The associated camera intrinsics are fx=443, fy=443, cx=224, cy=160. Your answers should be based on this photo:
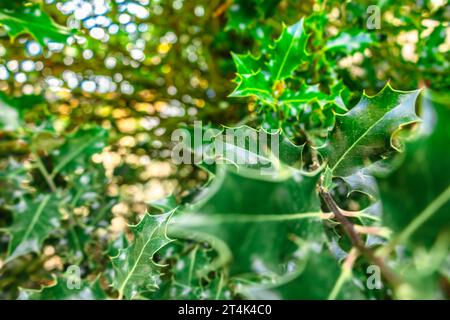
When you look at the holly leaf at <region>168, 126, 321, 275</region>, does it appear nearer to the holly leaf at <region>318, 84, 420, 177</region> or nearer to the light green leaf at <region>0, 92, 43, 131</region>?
the holly leaf at <region>318, 84, 420, 177</region>

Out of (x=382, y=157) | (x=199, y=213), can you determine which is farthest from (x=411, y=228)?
(x=382, y=157)

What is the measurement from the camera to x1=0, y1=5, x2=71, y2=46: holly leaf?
91 cm

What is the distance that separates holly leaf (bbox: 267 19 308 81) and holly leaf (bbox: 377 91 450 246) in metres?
0.54

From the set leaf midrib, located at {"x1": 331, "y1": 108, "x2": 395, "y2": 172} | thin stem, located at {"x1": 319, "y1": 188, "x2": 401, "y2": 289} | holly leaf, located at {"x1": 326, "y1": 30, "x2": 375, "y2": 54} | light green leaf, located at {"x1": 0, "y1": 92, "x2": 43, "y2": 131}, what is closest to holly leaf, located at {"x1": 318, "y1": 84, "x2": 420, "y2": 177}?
leaf midrib, located at {"x1": 331, "y1": 108, "x2": 395, "y2": 172}

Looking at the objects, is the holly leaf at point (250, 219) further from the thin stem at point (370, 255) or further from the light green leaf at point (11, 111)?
the light green leaf at point (11, 111)

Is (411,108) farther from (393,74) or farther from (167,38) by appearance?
(167,38)

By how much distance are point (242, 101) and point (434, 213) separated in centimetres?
109

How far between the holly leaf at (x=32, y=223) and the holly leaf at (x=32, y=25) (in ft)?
1.29

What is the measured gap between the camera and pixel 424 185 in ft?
0.93

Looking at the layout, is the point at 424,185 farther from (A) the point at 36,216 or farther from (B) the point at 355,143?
(A) the point at 36,216

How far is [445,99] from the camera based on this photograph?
28 cm

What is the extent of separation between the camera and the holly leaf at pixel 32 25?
0.91m

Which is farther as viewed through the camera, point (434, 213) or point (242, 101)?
point (242, 101)

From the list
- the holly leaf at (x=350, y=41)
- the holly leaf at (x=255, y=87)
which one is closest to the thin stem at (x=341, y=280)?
the holly leaf at (x=255, y=87)
